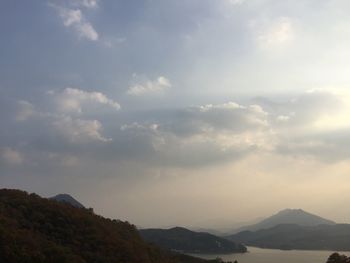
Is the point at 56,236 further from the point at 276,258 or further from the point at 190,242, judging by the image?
the point at 190,242

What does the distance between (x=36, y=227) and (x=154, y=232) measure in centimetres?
14078

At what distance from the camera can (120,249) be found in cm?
5756

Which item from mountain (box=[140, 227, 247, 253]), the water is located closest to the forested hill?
the water

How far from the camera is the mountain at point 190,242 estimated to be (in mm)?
173375

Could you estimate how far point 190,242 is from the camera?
17975 cm

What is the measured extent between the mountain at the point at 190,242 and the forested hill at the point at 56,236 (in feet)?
348

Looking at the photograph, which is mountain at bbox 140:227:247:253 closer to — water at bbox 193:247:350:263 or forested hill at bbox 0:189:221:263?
water at bbox 193:247:350:263

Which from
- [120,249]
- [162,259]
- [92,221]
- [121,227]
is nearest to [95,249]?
[120,249]

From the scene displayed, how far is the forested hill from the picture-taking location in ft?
150

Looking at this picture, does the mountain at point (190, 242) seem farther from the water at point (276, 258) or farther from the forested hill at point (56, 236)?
the forested hill at point (56, 236)

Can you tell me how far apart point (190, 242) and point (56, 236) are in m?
130

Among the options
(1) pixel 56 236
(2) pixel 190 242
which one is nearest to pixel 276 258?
(2) pixel 190 242

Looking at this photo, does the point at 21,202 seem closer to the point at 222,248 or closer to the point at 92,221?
the point at 92,221

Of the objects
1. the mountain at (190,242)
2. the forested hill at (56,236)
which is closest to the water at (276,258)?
the mountain at (190,242)
